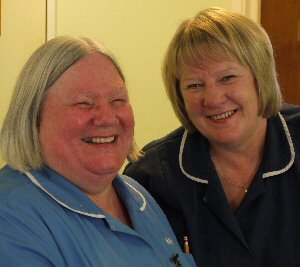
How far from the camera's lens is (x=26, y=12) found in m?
2.77

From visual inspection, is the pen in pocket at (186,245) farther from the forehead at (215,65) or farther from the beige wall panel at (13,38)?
the beige wall panel at (13,38)

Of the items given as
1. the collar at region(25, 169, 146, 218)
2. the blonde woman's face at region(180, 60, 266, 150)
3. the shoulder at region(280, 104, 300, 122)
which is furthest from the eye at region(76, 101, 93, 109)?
the shoulder at region(280, 104, 300, 122)

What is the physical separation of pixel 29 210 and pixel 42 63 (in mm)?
335

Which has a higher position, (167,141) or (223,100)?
(223,100)

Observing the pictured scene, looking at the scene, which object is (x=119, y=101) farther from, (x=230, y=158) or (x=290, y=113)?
(x=290, y=113)

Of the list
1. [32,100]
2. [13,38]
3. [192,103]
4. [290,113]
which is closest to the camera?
[32,100]

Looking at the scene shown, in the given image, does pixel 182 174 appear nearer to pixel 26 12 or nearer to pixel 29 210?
pixel 29 210

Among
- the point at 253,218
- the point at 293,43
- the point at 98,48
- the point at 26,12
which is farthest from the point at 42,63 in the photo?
the point at 293,43

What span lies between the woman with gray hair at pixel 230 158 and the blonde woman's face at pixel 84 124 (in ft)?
1.41

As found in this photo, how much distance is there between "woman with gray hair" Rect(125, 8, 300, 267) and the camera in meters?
1.54

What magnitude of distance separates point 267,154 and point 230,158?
0.42 ft

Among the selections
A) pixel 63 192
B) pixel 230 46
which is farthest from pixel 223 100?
pixel 63 192

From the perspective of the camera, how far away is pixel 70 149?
116 cm

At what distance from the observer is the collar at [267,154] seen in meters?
1.60
